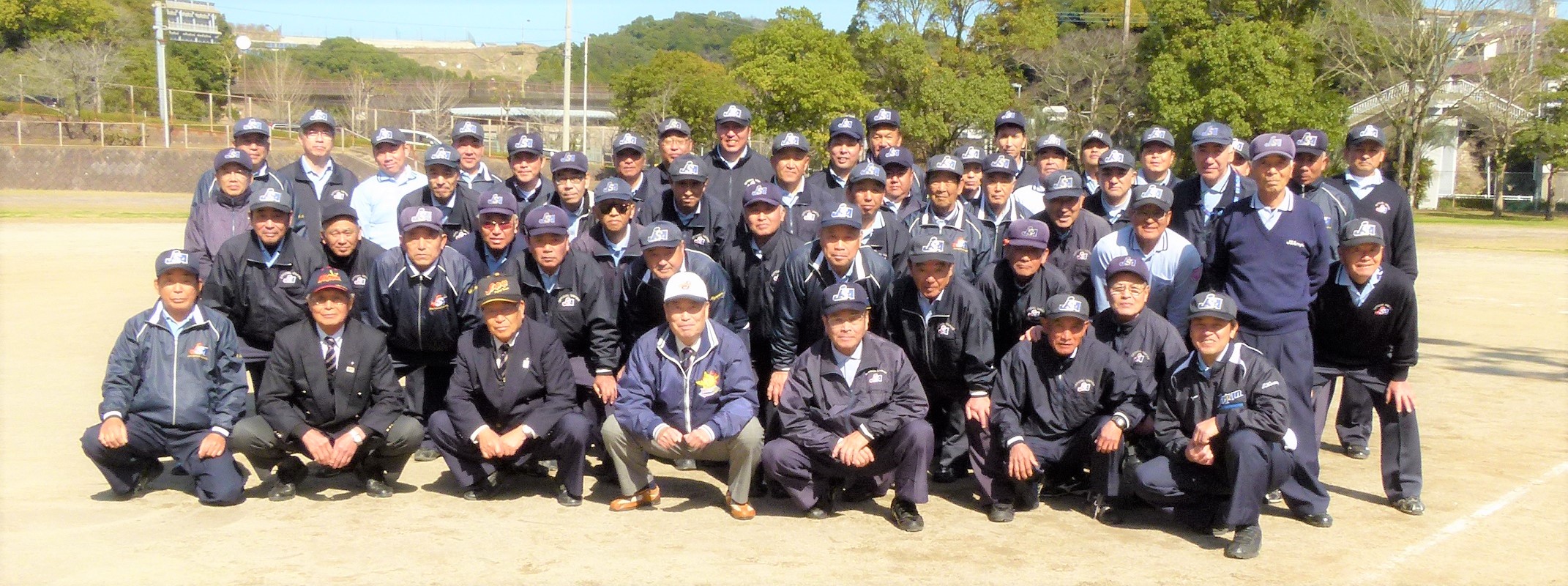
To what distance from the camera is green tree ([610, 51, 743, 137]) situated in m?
49.3

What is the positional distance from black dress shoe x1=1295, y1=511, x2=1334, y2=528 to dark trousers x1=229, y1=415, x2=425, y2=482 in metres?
4.84

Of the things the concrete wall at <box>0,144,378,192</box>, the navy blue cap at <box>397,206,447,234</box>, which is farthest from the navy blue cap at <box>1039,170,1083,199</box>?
the concrete wall at <box>0,144,378,192</box>

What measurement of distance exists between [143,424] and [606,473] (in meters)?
2.52

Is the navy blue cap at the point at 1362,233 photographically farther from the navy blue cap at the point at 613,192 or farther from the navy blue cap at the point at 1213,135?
the navy blue cap at the point at 613,192

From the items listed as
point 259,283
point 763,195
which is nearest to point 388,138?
point 259,283

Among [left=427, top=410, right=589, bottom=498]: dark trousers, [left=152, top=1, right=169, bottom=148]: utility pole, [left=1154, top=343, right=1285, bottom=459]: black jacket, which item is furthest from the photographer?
[left=152, top=1, right=169, bottom=148]: utility pole

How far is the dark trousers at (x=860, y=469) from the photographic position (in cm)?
600

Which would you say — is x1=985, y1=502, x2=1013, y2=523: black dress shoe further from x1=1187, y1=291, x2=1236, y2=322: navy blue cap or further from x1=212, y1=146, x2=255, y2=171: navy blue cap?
x1=212, y1=146, x2=255, y2=171: navy blue cap

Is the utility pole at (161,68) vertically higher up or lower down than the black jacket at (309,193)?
higher up

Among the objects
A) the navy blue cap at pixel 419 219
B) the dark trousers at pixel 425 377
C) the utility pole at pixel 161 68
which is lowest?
the dark trousers at pixel 425 377

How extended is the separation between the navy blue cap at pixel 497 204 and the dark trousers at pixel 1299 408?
14.4 ft

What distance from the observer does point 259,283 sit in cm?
698

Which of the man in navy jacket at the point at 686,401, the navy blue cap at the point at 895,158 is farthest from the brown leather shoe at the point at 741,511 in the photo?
the navy blue cap at the point at 895,158

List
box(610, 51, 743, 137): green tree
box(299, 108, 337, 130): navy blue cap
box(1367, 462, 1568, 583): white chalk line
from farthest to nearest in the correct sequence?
box(610, 51, 743, 137): green tree
box(299, 108, 337, 130): navy blue cap
box(1367, 462, 1568, 583): white chalk line
